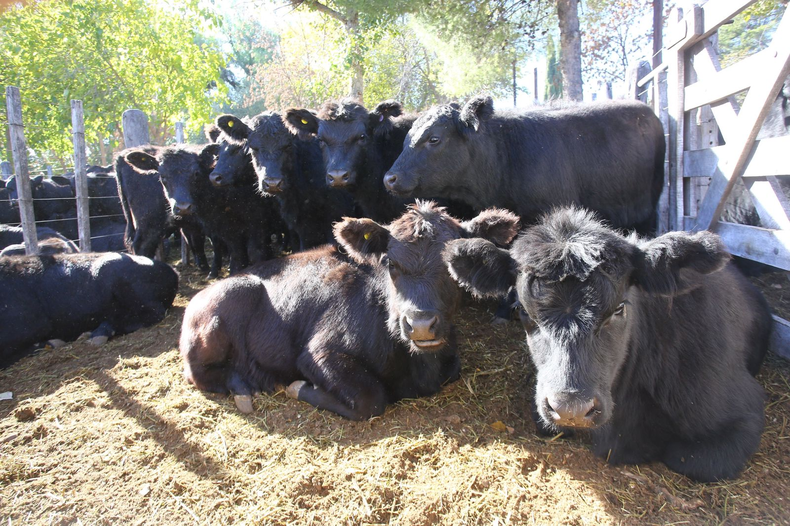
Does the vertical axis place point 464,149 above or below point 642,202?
above

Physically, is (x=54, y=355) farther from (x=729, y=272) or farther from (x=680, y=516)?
(x=729, y=272)

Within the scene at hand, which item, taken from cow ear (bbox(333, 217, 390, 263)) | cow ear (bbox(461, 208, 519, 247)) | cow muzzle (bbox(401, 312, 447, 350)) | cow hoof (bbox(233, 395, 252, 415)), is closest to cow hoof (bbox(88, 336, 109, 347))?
cow hoof (bbox(233, 395, 252, 415))

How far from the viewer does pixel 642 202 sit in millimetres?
6605

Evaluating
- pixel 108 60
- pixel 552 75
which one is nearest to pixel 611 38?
pixel 552 75

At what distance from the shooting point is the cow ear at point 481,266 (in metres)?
3.25

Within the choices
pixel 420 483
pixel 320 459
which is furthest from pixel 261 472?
pixel 420 483

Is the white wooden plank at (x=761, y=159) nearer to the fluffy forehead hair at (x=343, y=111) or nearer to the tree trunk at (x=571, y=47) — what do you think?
the fluffy forehead hair at (x=343, y=111)

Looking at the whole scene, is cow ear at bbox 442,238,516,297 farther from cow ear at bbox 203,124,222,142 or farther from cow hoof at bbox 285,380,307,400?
cow ear at bbox 203,124,222,142

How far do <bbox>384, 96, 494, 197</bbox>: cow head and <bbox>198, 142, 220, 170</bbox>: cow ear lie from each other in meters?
4.16

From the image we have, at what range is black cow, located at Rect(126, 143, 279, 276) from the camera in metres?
8.20

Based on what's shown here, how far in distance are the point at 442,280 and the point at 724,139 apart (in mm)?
4031

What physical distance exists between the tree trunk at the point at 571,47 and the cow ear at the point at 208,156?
369 inches

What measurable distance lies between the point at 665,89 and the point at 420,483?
6.87 metres

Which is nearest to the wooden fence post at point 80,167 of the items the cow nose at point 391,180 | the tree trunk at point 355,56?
the tree trunk at point 355,56
